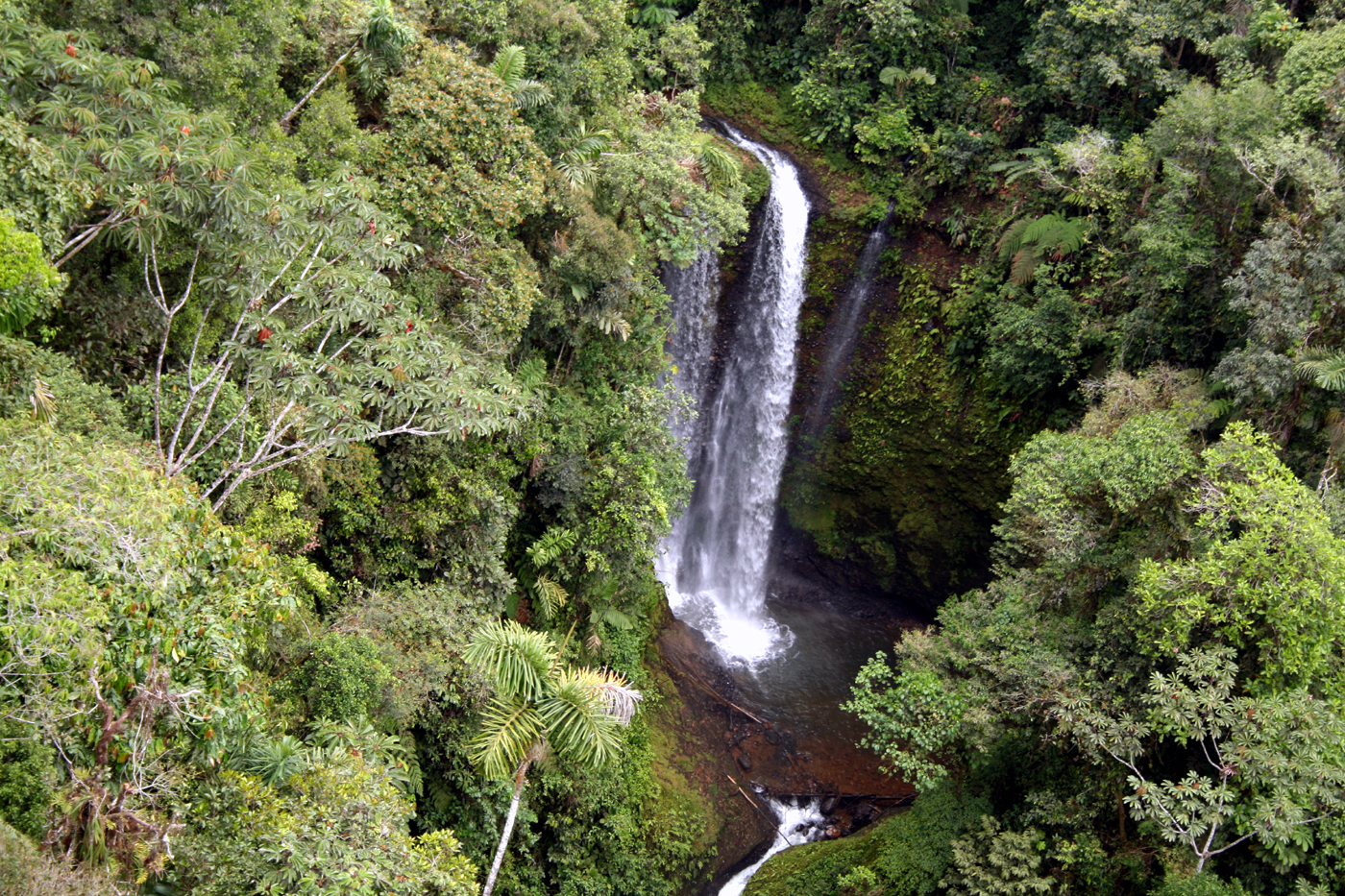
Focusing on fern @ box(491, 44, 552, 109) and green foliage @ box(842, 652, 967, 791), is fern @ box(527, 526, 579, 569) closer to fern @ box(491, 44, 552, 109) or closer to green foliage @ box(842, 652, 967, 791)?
green foliage @ box(842, 652, 967, 791)

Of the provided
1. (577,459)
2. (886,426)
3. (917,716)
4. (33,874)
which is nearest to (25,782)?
(33,874)

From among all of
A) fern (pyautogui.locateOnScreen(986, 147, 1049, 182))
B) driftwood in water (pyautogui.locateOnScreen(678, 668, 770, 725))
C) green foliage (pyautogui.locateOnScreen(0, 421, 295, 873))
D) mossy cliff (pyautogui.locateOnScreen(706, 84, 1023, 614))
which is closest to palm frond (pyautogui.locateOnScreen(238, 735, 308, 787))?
green foliage (pyautogui.locateOnScreen(0, 421, 295, 873))

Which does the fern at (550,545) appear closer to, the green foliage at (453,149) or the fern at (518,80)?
the green foliage at (453,149)

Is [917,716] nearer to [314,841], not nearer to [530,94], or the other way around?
[314,841]

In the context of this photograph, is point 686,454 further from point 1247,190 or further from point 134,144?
point 134,144

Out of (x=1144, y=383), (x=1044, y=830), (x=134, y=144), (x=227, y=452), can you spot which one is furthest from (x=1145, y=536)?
(x=134, y=144)

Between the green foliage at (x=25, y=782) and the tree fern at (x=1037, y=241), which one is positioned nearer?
the green foliage at (x=25, y=782)

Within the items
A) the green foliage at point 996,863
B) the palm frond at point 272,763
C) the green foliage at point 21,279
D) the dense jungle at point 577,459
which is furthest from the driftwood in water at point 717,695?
the green foliage at point 21,279

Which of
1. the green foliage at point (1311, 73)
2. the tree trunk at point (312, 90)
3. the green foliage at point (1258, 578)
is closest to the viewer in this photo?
the green foliage at point (1258, 578)
